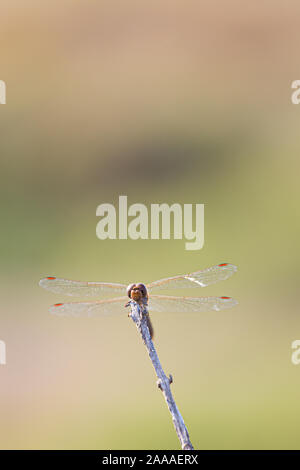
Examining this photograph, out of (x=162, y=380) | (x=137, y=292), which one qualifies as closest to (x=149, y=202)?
(x=137, y=292)

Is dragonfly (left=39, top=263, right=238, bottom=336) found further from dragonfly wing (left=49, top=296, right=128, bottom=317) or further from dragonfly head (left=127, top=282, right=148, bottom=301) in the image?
dragonfly head (left=127, top=282, right=148, bottom=301)

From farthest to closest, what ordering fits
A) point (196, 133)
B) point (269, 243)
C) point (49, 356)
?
point (196, 133)
point (269, 243)
point (49, 356)

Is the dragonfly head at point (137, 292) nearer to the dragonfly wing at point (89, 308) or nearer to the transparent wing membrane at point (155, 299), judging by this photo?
the transparent wing membrane at point (155, 299)

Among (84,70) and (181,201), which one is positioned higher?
(84,70)

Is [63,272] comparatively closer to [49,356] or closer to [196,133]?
[49,356]

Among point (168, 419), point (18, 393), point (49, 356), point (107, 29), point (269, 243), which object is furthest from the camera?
point (107, 29)

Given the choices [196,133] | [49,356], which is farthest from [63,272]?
[196,133]
